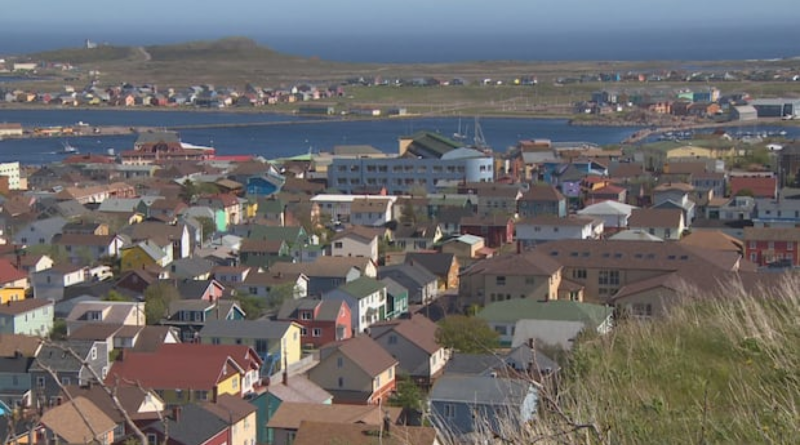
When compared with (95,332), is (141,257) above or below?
below

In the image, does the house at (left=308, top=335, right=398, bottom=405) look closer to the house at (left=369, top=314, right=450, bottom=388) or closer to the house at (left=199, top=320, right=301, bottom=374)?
the house at (left=369, top=314, right=450, bottom=388)

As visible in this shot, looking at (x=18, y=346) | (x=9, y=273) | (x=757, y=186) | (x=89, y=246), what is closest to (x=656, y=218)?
(x=757, y=186)

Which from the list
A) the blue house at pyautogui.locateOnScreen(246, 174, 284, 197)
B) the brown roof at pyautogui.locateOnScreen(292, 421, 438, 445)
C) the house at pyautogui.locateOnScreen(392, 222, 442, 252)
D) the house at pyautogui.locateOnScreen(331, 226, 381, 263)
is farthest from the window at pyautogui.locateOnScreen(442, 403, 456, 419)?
the blue house at pyautogui.locateOnScreen(246, 174, 284, 197)

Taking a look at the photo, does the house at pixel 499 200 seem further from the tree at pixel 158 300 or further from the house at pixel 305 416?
the house at pixel 305 416

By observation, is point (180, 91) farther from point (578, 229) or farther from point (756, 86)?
point (578, 229)

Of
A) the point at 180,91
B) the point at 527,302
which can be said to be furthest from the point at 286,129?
the point at 527,302

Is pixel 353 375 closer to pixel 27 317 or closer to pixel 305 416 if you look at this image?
pixel 305 416
